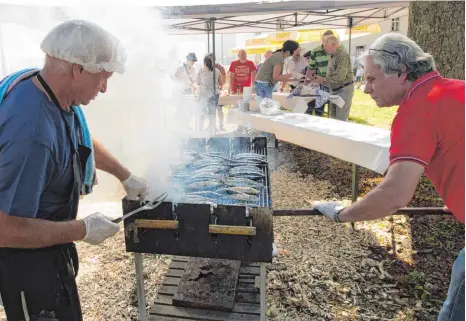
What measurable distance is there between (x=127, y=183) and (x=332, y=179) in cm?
471

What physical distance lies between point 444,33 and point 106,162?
5262 millimetres

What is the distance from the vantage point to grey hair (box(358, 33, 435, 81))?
2.07 metres

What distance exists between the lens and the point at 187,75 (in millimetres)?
11453

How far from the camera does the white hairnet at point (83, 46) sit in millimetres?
1776

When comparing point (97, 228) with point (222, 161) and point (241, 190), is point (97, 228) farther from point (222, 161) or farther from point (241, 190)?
point (222, 161)

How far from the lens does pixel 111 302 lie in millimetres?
3439

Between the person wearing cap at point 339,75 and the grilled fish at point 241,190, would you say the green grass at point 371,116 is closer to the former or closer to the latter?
the person wearing cap at point 339,75

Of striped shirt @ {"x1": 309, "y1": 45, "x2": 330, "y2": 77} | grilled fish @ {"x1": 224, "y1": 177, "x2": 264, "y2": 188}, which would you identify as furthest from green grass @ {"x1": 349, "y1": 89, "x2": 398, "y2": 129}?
grilled fish @ {"x1": 224, "y1": 177, "x2": 264, "y2": 188}

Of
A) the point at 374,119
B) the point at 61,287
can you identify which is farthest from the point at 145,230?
the point at 374,119

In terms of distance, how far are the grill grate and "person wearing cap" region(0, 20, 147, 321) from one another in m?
0.84

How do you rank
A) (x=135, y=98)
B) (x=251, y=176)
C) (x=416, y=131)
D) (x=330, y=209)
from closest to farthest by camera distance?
(x=416, y=131)
(x=330, y=209)
(x=251, y=176)
(x=135, y=98)

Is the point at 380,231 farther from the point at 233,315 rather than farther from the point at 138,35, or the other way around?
Answer: the point at 138,35

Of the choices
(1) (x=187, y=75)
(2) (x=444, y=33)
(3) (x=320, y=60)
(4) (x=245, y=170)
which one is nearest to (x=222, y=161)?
(4) (x=245, y=170)

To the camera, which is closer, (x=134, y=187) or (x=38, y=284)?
(x=38, y=284)
